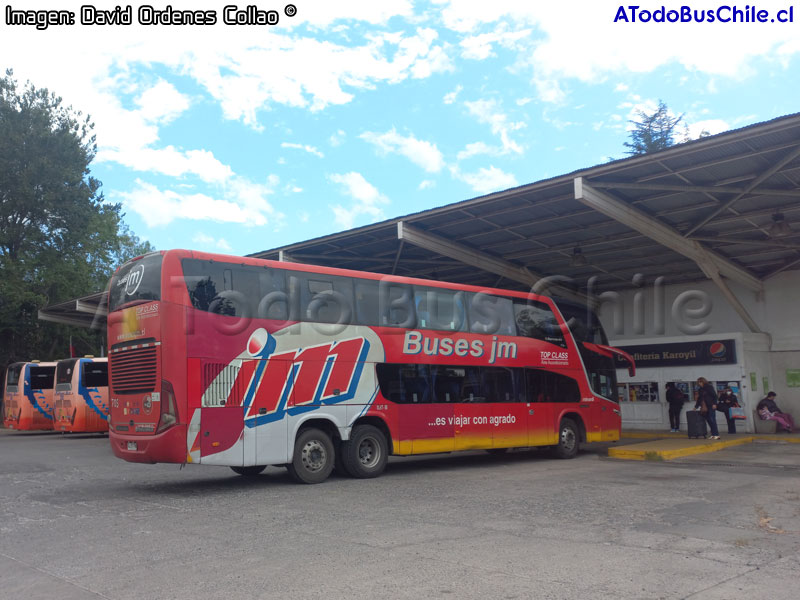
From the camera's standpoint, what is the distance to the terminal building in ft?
52.8

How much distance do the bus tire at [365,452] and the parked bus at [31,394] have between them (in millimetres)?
19886

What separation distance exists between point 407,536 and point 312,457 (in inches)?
196

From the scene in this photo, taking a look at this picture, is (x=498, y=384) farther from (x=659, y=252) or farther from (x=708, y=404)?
(x=659, y=252)

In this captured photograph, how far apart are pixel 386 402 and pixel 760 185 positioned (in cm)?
1035

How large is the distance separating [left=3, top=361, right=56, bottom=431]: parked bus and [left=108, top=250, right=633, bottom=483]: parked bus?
60.0 ft

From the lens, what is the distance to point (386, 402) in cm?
1306

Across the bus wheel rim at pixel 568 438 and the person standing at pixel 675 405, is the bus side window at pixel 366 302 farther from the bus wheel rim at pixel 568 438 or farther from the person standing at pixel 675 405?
the person standing at pixel 675 405

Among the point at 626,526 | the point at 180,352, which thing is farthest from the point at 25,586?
the point at 626,526

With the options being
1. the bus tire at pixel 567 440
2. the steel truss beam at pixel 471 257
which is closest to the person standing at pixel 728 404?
the bus tire at pixel 567 440

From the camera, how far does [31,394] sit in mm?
28125

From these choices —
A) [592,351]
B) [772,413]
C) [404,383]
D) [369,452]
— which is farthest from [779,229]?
[369,452]

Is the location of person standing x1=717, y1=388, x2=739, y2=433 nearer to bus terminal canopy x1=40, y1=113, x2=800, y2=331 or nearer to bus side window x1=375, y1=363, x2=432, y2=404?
bus terminal canopy x1=40, y1=113, x2=800, y2=331

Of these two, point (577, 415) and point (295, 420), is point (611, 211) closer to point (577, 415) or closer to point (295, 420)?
point (577, 415)

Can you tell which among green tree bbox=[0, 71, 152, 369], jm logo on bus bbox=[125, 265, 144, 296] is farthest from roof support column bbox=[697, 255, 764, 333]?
green tree bbox=[0, 71, 152, 369]
